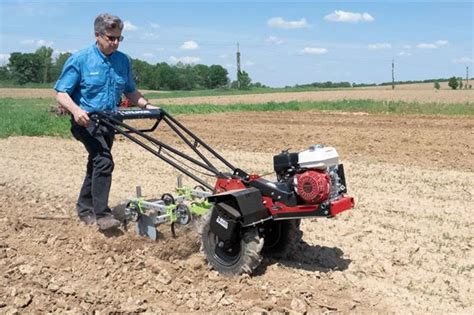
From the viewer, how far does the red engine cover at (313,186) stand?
437 cm

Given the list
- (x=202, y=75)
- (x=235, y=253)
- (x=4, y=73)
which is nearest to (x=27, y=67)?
(x=4, y=73)

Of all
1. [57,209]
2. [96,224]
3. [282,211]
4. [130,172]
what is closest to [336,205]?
[282,211]

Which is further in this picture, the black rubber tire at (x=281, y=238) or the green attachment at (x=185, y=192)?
the green attachment at (x=185, y=192)

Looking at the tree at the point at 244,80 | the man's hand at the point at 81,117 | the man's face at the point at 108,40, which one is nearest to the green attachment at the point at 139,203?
the man's hand at the point at 81,117

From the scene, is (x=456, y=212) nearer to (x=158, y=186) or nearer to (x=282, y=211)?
(x=282, y=211)

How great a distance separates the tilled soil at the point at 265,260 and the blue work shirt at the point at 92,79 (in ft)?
4.44

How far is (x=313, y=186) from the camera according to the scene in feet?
14.4

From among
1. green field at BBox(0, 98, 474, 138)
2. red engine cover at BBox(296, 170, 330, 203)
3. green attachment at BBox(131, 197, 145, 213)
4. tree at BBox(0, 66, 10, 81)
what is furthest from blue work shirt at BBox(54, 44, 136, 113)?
tree at BBox(0, 66, 10, 81)

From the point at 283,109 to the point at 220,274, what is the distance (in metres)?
23.6

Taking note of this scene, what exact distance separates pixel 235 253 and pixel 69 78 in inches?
92.4

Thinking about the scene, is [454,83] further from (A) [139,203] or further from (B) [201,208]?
(B) [201,208]

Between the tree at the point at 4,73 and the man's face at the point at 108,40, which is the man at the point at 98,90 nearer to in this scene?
the man's face at the point at 108,40

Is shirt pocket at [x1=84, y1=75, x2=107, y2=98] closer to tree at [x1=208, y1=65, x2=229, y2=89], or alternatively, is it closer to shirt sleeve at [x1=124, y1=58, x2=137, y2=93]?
shirt sleeve at [x1=124, y1=58, x2=137, y2=93]

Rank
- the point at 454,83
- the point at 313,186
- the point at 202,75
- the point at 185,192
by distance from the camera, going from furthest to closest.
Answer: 1. the point at 202,75
2. the point at 454,83
3. the point at 185,192
4. the point at 313,186
